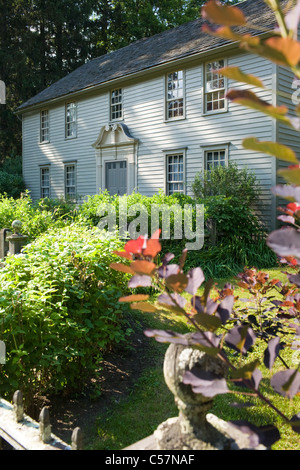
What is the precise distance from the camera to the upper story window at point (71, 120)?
19234 mm

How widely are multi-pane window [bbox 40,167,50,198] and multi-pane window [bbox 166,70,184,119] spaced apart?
9256 mm

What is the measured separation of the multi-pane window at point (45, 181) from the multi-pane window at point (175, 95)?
364 inches

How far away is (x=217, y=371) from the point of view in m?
1.33

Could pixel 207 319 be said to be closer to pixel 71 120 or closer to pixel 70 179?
pixel 70 179

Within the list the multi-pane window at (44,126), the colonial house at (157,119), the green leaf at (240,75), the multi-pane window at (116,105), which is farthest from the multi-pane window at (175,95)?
the green leaf at (240,75)

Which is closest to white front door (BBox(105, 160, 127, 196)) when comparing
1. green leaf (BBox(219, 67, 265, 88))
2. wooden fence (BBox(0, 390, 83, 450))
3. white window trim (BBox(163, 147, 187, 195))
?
white window trim (BBox(163, 147, 187, 195))

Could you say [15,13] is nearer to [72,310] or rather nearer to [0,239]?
[0,239]

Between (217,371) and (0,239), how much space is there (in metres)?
6.13

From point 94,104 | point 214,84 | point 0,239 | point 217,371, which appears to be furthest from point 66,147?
point 217,371

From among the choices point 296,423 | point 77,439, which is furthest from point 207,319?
point 77,439

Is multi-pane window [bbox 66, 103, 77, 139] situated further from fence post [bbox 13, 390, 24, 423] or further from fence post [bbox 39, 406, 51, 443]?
fence post [bbox 39, 406, 51, 443]

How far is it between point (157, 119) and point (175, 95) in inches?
43.5

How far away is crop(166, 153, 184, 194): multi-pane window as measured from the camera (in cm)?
1420

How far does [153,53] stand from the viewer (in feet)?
52.5
